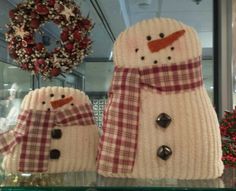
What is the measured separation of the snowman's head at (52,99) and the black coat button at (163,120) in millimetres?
179

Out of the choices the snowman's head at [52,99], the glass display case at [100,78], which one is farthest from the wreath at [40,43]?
the snowman's head at [52,99]

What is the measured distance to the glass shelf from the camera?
57 centimetres

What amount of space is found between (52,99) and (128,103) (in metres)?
0.17

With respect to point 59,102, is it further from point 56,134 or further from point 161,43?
point 161,43

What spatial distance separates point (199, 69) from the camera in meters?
0.64

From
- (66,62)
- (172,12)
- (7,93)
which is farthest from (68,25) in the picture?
(172,12)

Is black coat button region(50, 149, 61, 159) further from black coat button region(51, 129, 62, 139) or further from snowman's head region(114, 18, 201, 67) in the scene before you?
snowman's head region(114, 18, 201, 67)

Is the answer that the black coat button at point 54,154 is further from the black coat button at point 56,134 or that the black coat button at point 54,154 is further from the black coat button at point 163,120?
the black coat button at point 163,120

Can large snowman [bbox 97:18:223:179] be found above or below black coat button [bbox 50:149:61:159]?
above

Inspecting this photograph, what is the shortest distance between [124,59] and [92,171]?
0.20 m

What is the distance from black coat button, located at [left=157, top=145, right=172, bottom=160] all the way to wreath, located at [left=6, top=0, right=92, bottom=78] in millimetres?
403

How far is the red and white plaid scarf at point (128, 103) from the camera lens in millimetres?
606

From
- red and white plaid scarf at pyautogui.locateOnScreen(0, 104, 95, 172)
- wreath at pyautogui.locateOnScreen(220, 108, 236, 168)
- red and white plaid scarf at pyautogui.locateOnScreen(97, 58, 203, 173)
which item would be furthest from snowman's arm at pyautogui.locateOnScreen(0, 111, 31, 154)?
wreath at pyautogui.locateOnScreen(220, 108, 236, 168)

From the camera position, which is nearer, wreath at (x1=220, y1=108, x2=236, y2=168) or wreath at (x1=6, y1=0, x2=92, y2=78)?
wreath at (x1=220, y1=108, x2=236, y2=168)
